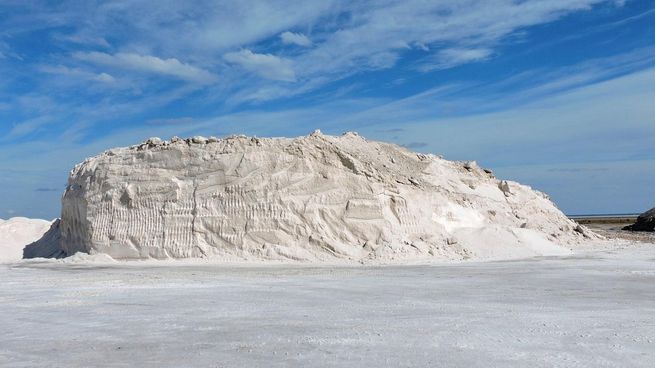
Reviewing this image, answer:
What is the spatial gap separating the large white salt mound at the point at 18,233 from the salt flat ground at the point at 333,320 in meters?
15.0

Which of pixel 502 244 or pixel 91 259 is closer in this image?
pixel 91 259

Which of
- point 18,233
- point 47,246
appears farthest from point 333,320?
point 18,233

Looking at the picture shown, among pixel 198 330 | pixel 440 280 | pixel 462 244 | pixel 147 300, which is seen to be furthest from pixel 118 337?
pixel 462 244

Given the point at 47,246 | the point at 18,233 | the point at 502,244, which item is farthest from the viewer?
the point at 18,233

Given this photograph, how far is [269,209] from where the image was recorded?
22000mm

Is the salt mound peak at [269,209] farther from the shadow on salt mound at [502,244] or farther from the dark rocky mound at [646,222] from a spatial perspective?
the dark rocky mound at [646,222]

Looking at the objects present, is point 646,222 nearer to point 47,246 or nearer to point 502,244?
point 502,244

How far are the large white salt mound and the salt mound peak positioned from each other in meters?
5.81

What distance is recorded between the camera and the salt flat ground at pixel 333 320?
6.52m

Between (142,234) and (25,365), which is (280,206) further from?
(25,365)

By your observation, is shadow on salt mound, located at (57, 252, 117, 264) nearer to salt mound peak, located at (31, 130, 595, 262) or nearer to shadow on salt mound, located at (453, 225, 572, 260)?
salt mound peak, located at (31, 130, 595, 262)

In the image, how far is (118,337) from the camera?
7691mm

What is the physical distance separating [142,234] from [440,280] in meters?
12.3

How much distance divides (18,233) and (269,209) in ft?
55.9
